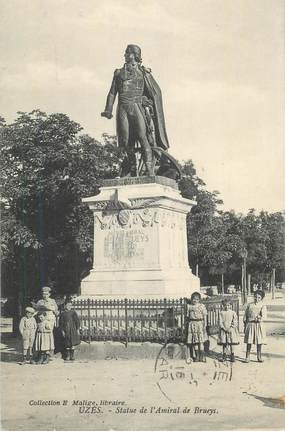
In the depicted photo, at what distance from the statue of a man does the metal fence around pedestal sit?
134 inches

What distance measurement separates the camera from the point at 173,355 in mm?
12352

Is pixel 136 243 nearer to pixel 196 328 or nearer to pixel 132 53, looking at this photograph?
pixel 196 328

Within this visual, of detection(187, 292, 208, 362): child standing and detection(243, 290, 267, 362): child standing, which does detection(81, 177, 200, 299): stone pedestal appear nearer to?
detection(187, 292, 208, 362): child standing

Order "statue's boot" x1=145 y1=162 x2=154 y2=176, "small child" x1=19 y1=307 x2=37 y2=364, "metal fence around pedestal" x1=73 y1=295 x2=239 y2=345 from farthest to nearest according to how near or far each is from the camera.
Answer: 1. "statue's boot" x1=145 y1=162 x2=154 y2=176
2. "small child" x1=19 y1=307 x2=37 y2=364
3. "metal fence around pedestal" x1=73 y1=295 x2=239 y2=345

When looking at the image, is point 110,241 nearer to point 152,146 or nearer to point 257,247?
point 152,146

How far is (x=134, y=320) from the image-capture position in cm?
1282

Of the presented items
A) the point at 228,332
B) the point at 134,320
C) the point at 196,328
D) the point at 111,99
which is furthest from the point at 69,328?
the point at 111,99

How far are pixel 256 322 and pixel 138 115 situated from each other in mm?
5439

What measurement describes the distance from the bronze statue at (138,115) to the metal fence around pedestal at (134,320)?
341 centimetres

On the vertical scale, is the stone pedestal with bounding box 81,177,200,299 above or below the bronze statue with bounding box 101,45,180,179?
below

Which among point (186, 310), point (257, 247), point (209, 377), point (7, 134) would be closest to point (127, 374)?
point (209, 377)

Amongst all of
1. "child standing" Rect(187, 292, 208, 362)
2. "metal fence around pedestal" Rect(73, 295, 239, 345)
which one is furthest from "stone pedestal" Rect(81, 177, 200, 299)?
"child standing" Rect(187, 292, 208, 362)

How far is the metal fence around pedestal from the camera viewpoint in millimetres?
12625

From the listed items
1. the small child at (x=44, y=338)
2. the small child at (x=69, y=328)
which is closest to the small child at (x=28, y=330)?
the small child at (x=44, y=338)
